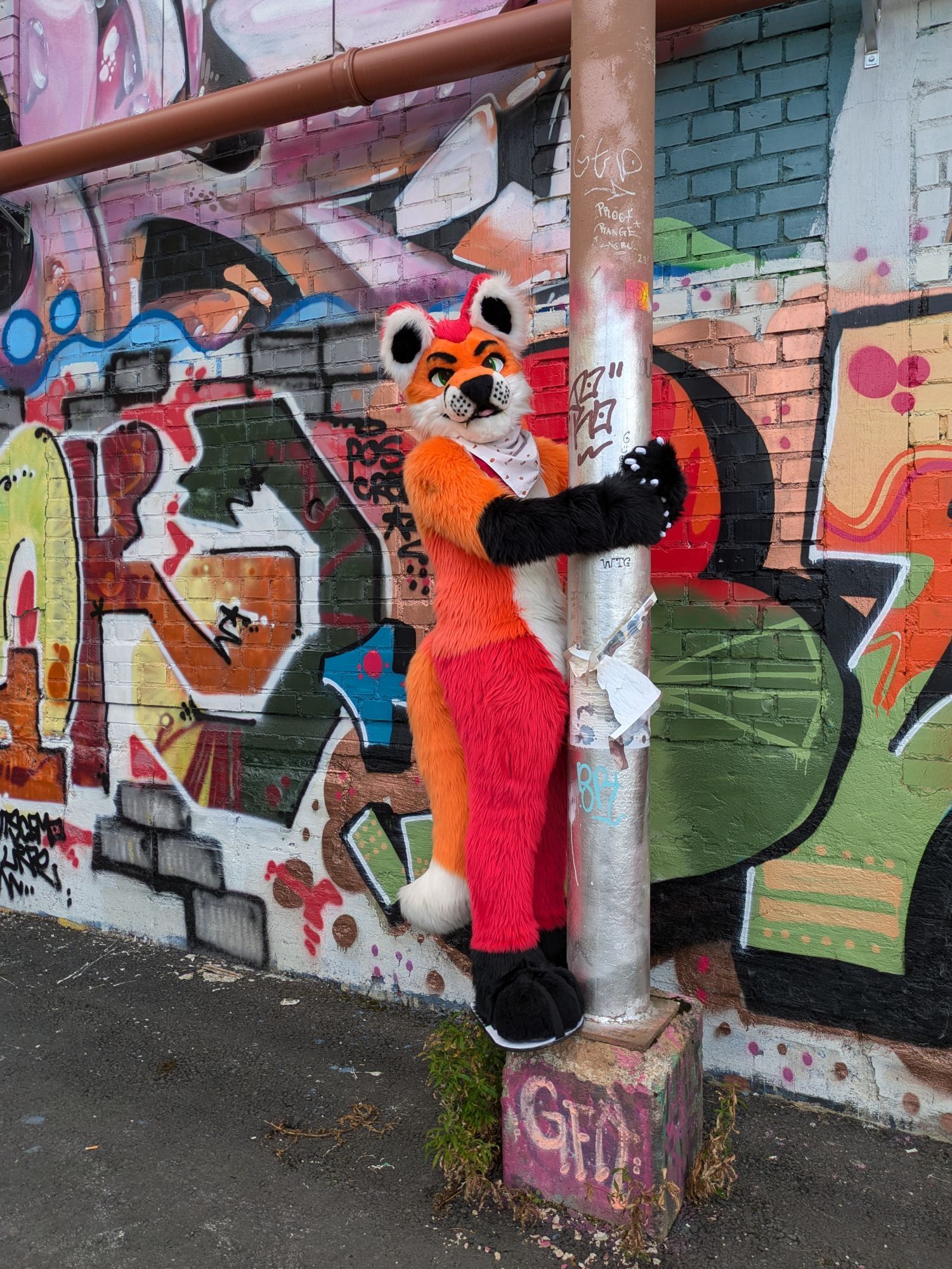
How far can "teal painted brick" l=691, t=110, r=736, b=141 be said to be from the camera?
3219 mm

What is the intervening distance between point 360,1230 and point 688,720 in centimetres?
192

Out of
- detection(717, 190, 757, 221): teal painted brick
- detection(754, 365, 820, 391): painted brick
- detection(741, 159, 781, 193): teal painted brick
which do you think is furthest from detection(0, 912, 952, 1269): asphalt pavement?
detection(741, 159, 781, 193): teal painted brick

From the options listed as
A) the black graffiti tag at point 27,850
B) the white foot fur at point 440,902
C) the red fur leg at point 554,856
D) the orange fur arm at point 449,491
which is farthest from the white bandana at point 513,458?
the black graffiti tag at point 27,850

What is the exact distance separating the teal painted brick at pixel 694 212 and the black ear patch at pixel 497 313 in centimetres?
100

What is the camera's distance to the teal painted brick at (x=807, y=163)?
308 centimetres

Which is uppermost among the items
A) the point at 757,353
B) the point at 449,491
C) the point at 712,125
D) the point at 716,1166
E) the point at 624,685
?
the point at 712,125

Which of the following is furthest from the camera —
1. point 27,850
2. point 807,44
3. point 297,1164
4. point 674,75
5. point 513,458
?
point 27,850

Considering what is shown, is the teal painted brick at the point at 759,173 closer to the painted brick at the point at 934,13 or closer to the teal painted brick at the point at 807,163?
the teal painted brick at the point at 807,163

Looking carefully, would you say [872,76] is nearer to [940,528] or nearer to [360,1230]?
[940,528]

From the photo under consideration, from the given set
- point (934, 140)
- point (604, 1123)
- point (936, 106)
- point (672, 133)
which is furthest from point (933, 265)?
point (604, 1123)

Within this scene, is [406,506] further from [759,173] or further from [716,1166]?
[716,1166]

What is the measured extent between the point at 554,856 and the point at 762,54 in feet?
9.24

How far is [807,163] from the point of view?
3102mm

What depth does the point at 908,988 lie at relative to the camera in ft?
9.85
